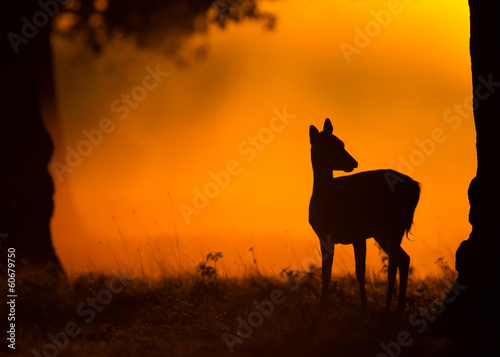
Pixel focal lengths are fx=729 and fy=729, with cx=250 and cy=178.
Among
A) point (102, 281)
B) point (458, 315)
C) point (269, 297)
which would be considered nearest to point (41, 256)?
point (102, 281)

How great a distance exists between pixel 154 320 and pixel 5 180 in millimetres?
6593

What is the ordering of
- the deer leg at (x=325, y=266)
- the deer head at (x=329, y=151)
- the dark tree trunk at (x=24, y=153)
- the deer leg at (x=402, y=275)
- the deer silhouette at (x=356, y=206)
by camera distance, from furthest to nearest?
the dark tree trunk at (x=24, y=153), the deer head at (x=329, y=151), the deer silhouette at (x=356, y=206), the deer leg at (x=325, y=266), the deer leg at (x=402, y=275)

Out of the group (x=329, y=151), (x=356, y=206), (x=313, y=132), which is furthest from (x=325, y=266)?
(x=313, y=132)

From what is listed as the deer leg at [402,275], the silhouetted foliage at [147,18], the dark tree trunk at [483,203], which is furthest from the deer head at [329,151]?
the silhouetted foliage at [147,18]

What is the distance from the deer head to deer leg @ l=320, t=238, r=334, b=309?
3.62 ft

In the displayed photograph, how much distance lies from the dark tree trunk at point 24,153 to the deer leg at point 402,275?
7.71 meters

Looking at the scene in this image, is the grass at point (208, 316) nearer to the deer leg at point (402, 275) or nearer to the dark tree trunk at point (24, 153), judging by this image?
the deer leg at point (402, 275)

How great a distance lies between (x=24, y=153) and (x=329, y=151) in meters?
7.69

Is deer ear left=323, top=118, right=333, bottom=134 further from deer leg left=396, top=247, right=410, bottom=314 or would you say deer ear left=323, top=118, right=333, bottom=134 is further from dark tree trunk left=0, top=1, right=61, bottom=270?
dark tree trunk left=0, top=1, right=61, bottom=270

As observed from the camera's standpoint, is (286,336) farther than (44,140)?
No

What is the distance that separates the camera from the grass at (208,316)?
26.8 ft

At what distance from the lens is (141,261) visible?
40.8 ft

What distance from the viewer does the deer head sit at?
33.1 ft

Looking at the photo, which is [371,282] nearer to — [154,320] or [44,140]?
[154,320]
